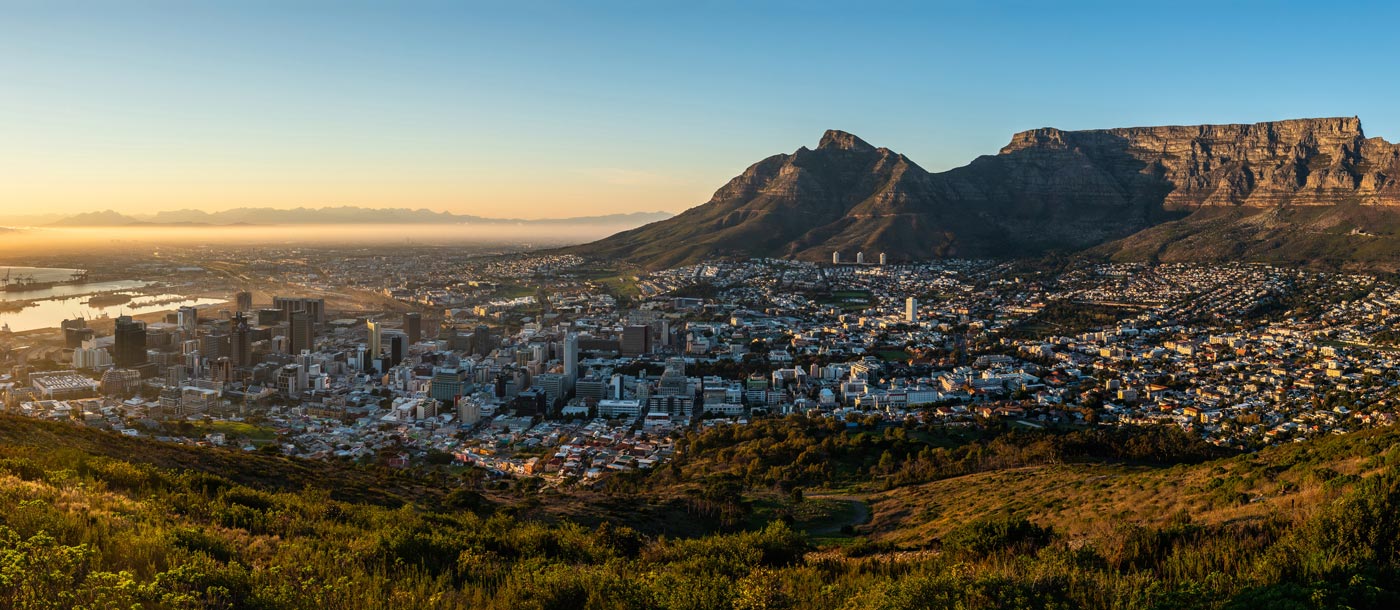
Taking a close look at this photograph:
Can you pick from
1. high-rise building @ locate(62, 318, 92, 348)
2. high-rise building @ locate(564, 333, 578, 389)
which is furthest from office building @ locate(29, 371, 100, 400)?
high-rise building @ locate(564, 333, 578, 389)

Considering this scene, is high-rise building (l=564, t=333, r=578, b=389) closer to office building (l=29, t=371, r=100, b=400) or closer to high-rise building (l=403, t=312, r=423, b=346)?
high-rise building (l=403, t=312, r=423, b=346)

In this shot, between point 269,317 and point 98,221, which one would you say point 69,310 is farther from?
point 98,221

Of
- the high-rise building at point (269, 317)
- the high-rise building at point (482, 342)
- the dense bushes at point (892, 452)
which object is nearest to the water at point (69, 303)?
the high-rise building at point (269, 317)

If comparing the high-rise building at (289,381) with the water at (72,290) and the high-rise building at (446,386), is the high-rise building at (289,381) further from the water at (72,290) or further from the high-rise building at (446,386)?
the water at (72,290)

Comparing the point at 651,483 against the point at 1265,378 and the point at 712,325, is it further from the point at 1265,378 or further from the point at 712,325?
the point at 712,325

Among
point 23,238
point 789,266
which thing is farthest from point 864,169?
point 23,238
